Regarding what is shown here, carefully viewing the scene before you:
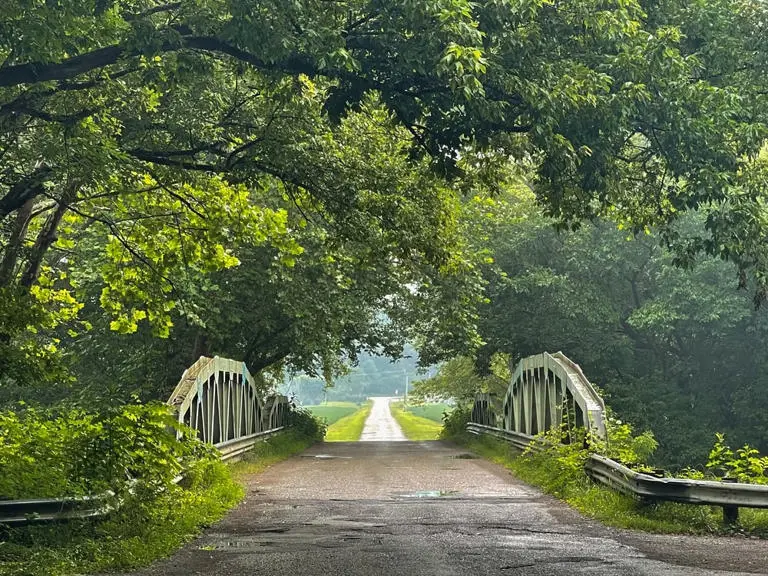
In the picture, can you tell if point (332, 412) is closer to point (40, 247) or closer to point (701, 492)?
point (40, 247)

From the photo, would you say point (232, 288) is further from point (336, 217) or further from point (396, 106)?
point (396, 106)

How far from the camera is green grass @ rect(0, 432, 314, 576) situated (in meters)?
7.21

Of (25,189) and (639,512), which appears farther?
(25,189)

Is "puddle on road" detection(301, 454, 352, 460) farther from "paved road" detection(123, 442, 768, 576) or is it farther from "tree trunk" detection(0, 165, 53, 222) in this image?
"tree trunk" detection(0, 165, 53, 222)

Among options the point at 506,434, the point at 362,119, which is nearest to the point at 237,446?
the point at 506,434

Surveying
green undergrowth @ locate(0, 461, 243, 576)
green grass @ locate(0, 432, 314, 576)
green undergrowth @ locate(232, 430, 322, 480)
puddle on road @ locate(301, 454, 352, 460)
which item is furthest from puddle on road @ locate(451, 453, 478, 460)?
green undergrowth @ locate(0, 461, 243, 576)

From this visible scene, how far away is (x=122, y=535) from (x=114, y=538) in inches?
5.7

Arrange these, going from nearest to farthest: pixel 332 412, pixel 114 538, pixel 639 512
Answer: pixel 114 538, pixel 639 512, pixel 332 412

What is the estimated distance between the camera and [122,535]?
8.51 meters

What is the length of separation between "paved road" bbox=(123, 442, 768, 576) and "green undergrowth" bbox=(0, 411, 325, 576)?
9.8 inches

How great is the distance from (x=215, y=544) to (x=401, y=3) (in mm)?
5533

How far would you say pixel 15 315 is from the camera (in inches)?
431

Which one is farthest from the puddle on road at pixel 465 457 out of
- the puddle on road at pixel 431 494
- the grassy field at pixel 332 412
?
the grassy field at pixel 332 412

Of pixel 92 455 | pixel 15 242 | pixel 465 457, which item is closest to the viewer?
pixel 92 455
